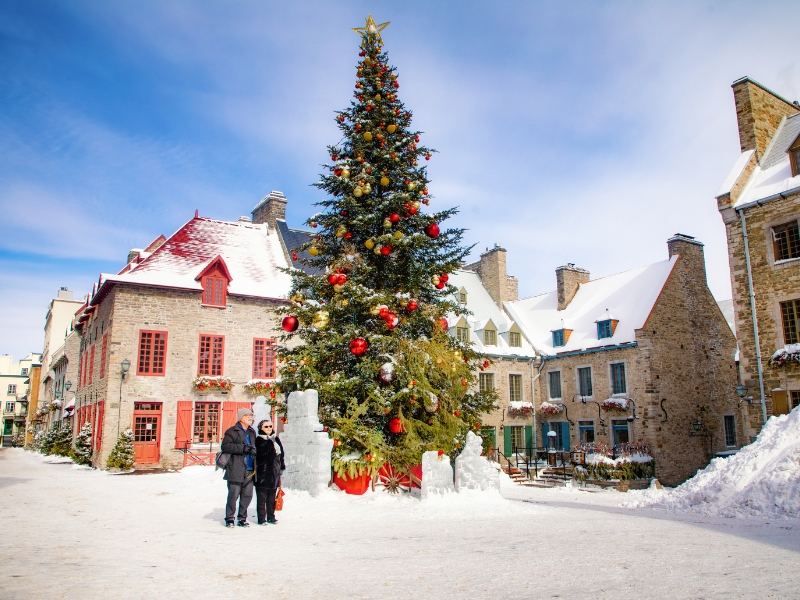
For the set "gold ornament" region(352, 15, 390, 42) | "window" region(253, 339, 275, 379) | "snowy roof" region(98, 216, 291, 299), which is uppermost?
"gold ornament" region(352, 15, 390, 42)

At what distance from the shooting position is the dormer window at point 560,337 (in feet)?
95.6

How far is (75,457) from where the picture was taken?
81.5 ft

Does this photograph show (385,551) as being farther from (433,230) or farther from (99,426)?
(99,426)

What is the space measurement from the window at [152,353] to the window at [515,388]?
614 inches

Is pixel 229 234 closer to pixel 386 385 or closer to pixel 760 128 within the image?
pixel 386 385

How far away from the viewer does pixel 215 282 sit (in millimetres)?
24578

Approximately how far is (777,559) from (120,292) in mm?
21516

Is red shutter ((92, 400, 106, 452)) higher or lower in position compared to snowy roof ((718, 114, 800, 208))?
lower

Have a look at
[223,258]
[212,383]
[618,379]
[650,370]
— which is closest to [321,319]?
[212,383]

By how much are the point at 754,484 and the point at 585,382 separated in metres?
16.3

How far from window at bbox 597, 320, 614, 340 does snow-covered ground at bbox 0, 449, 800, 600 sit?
16.2 meters

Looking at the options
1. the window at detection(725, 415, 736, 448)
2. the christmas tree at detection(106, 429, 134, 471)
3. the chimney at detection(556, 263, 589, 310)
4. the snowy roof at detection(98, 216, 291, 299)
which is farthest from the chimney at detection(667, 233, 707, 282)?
the christmas tree at detection(106, 429, 134, 471)

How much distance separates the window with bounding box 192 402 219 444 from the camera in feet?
75.9

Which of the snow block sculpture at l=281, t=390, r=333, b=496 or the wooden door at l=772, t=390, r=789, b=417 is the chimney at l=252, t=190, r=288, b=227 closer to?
the snow block sculpture at l=281, t=390, r=333, b=496
